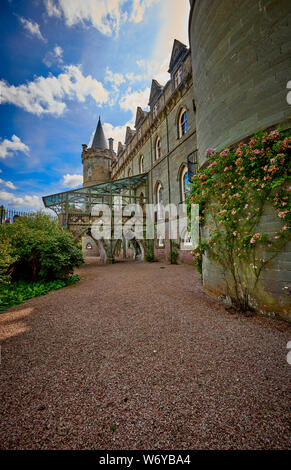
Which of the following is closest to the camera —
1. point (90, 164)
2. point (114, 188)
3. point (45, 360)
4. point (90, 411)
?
point (90, 411)

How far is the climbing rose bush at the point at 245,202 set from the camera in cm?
324

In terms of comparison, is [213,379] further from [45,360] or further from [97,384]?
[45,360]

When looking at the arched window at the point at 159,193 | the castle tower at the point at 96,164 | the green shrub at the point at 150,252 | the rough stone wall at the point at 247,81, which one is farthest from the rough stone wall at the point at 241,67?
the castle tower at the point at 96,164

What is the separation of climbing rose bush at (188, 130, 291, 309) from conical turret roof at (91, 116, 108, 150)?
28372 mm

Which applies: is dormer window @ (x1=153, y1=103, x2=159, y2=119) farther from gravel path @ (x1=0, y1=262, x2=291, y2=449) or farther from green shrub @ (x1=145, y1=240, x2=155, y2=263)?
gravel path @ (x1=0, y1=262, x2=291, y2=449)

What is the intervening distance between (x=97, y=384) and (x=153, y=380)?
0.63 meters

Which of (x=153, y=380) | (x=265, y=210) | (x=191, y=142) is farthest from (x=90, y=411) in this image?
(x=191, y=142)

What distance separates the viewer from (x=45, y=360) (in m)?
2.49

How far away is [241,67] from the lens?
3.99m

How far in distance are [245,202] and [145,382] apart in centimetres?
360

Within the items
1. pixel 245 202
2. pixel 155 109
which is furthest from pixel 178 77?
pixel 245 202

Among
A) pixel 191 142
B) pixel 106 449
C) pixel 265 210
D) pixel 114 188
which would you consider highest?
pixel 191 142

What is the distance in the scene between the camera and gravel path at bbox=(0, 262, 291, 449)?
58.4 inches

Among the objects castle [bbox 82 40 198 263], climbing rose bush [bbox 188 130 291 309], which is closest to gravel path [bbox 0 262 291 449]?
climbing rose bush [bbox 188 130 291 309]
